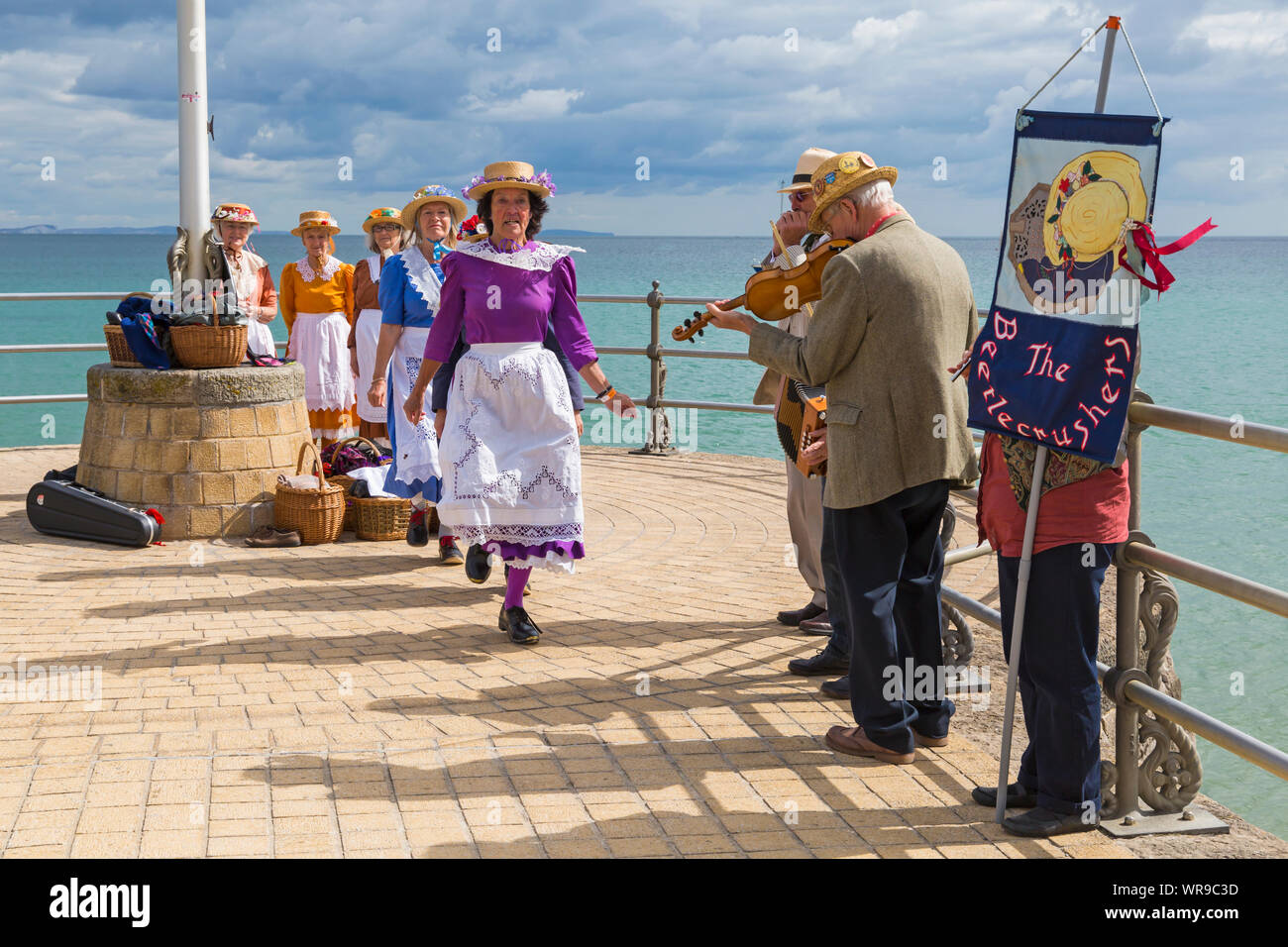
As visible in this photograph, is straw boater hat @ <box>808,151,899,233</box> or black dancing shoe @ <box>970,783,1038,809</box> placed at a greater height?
straw boater hat @ <box>808,151,899,233</box>

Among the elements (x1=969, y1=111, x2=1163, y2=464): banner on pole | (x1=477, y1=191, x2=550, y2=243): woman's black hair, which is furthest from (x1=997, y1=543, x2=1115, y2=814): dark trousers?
(x1=477, y1=191, x2=550, y2=243): woman's black hair

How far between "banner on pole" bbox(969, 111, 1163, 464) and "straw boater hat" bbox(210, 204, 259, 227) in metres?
7.03

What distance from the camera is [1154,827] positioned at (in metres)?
3.70

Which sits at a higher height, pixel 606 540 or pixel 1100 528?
pixel 1100 528

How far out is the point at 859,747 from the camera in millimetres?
4309

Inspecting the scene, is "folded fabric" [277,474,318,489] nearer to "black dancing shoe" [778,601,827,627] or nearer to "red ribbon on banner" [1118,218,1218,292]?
"black dancing shoe" [778,601,827,627]

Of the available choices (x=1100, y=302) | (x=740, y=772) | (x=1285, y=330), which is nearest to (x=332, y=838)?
(x=740, y=772)

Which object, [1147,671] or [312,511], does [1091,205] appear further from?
[312,511]

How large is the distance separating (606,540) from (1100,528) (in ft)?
14.9

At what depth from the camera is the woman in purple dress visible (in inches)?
225

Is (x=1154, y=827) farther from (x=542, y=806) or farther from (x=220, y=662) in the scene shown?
(x=220, y=662)

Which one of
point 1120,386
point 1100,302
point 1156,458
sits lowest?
point 1156,458

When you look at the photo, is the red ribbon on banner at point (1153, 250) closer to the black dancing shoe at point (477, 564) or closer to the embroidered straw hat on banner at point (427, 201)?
the black dancing shoe at point (477, 564)

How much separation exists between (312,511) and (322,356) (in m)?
2.52
